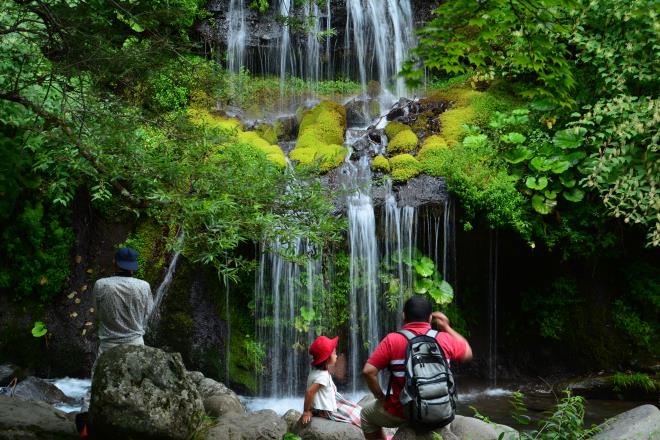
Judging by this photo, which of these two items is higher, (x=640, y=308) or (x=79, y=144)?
(x=79, y=144)

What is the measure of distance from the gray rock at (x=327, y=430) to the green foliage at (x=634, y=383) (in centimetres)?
586

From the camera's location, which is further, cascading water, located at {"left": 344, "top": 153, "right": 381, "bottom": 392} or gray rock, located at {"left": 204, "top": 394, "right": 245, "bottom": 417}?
cascading water, located at {"left": 344, "top": 153, "right": 381, "bottom": 392}

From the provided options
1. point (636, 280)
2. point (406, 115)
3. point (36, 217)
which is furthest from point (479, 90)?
point (36, 217)

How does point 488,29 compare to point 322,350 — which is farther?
point 322,350

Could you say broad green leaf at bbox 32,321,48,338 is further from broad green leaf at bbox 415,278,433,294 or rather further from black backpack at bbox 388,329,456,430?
black backpack at bbox 388,329,456,430

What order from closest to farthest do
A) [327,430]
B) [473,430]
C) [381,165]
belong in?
[327,430], [473,430], [381,165]

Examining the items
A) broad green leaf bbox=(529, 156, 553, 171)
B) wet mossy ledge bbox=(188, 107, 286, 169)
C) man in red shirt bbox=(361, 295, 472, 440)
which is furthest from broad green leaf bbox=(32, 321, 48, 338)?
broad green leaf bbox=(529, 156, 553, 171)

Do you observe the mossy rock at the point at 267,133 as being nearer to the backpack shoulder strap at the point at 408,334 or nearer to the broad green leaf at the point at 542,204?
the broad green leaf at the point at 542,204

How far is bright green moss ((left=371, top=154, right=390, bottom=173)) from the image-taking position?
10.1 metres

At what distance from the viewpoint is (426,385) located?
3613 millimetres

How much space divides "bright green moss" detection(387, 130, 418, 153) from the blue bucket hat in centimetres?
675

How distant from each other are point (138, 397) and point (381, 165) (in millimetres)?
6737

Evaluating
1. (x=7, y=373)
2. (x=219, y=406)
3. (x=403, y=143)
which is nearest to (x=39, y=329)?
(x=7, y=373)

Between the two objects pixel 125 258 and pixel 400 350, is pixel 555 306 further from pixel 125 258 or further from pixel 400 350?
pixel 125 258
